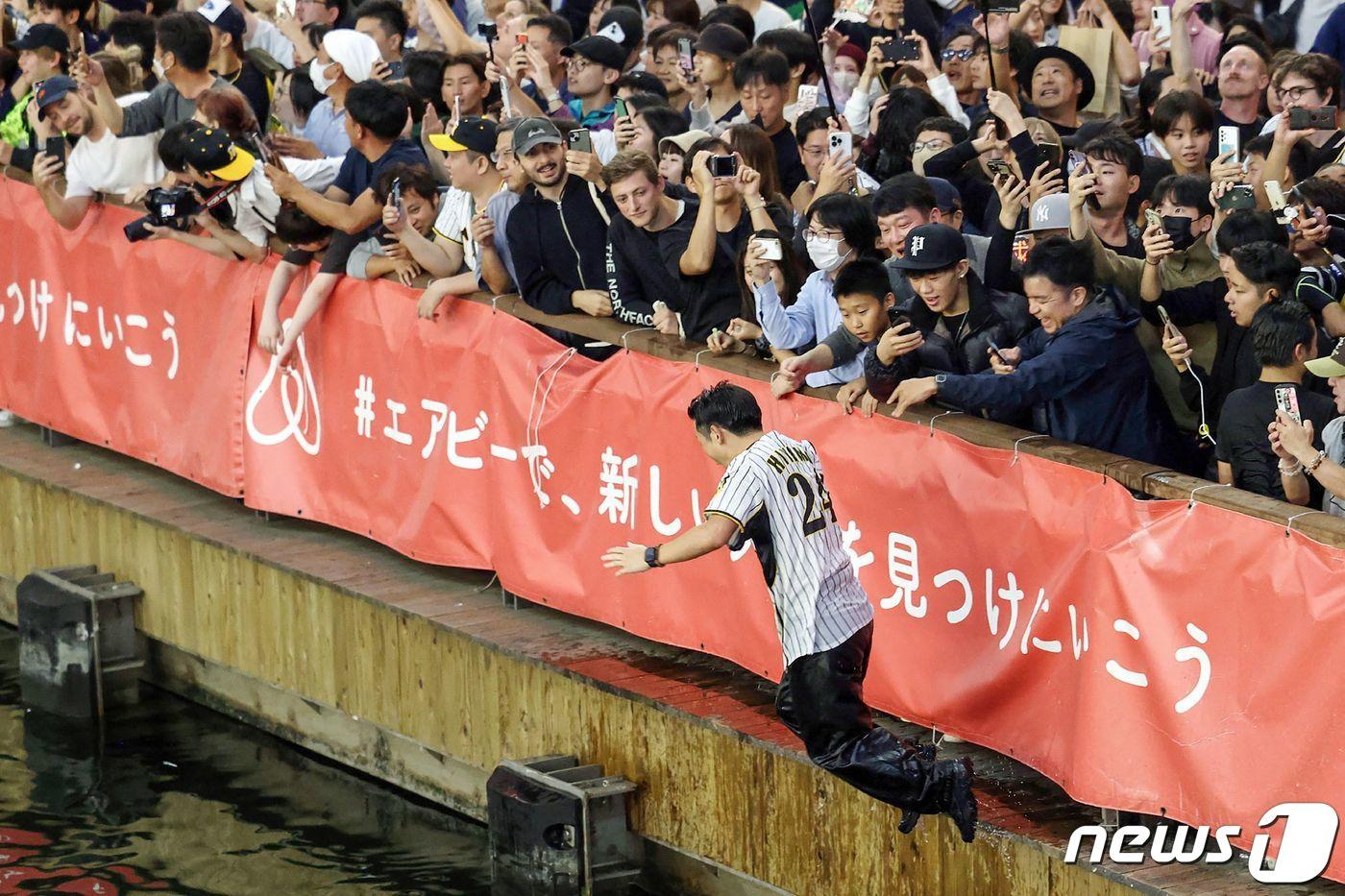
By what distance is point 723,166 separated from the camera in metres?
7.54

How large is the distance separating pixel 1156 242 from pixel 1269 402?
1.06 m

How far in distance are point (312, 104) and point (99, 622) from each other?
3149mm

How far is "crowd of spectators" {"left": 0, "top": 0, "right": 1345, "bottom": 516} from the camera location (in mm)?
6633

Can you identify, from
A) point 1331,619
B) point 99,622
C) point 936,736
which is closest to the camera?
point 1331,619

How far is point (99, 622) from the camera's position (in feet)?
34.2

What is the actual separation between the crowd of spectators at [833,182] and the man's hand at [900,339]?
16 mm

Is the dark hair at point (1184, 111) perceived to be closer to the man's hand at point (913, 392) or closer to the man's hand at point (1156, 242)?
the man's hand at point (1156, 242)

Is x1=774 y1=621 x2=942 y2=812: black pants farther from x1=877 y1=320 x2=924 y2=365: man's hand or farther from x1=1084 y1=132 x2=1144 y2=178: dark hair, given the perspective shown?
x1=1084 y1=132 x2=1144 y2=178: dark hair

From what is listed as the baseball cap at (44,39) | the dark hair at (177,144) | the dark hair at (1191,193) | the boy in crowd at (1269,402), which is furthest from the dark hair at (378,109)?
the boy in crowd at (1269,402)

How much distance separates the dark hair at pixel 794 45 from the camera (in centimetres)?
1004

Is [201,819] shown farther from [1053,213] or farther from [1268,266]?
[1268,266]

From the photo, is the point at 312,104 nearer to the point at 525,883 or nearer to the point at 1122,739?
the point at 525,883

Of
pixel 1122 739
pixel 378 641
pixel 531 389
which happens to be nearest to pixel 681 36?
pixel 531 389

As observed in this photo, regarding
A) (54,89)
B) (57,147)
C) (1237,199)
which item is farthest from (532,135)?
(57,147)
